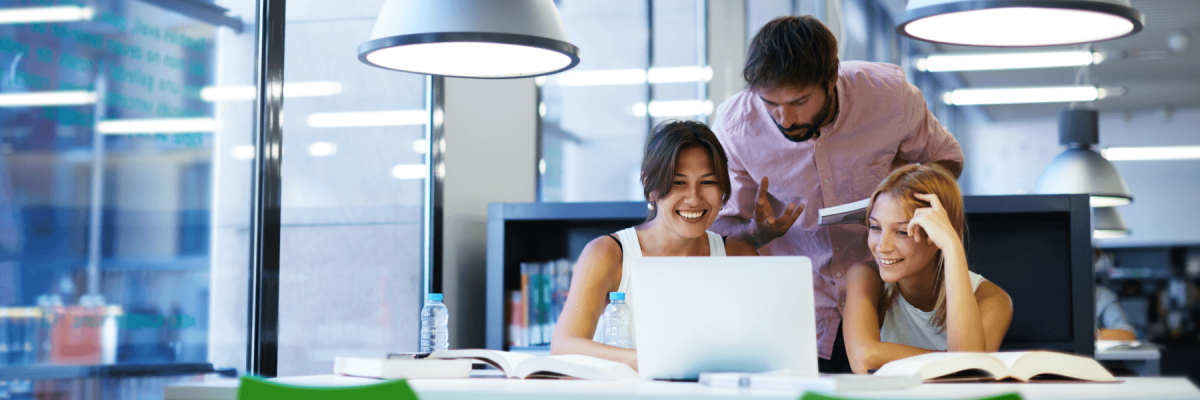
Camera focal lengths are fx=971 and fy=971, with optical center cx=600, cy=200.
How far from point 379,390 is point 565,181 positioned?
3.24 m

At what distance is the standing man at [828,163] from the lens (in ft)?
8.04

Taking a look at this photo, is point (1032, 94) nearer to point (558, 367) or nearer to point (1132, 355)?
point (1132, 355)

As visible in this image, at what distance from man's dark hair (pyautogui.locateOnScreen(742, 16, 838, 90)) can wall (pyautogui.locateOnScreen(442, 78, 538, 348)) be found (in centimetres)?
123

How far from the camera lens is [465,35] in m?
1.74

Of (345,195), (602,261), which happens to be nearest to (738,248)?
(602,261)

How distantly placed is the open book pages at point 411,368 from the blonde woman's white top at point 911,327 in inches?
42.1

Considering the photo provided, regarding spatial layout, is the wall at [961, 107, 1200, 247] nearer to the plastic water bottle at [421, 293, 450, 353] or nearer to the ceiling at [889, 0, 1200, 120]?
the ceiling at [889, 0, 1200, 120]

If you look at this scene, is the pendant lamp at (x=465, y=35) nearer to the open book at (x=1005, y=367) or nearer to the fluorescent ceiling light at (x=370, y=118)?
the fluorescent ceiling light at (x=370, y=118)

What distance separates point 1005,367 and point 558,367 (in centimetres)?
72

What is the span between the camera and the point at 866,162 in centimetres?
248

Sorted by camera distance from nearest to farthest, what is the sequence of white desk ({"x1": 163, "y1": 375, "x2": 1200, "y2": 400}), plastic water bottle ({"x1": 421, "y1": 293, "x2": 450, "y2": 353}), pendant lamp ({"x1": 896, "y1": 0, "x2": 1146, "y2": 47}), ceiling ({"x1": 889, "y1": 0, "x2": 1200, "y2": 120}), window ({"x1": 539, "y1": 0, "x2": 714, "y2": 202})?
white desk ({"x1": 163, "y1": 375, "x2": 1200, "y2": 400})
pendant lamp ({"x1": 896, "y1": 0, "x2": 1146, "y2": 47})
plastic water bottle ({"x1": 421, "y1": 293, "x2": 450, "y2": 353})
window ({"x1": 539, "y1": 0, "x2": 714, "y2": 202})
ceiling ({"x1": 889, "y1": 0, "x2": 1200, "y2": 120})

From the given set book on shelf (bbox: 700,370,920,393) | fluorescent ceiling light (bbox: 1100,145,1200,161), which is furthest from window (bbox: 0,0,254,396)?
fluorescent ceiling light (bbox: 1100,145,1200,161)

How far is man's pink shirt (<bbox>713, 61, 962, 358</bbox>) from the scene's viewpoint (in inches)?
96.7

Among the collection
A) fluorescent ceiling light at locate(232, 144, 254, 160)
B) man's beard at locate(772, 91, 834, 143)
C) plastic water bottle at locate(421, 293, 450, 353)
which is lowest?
plastic water bottle at locate(421, 293, 450, 353)
